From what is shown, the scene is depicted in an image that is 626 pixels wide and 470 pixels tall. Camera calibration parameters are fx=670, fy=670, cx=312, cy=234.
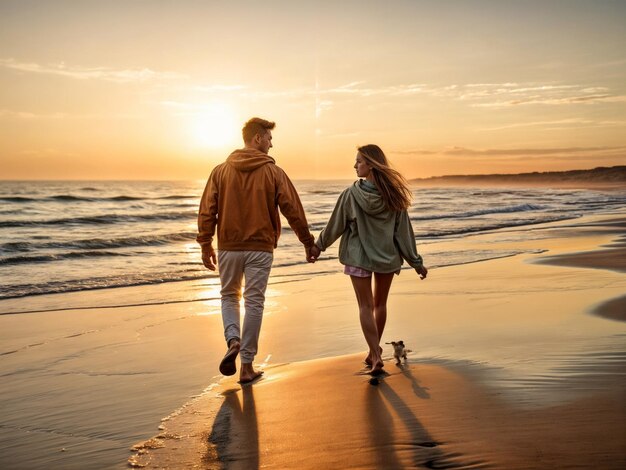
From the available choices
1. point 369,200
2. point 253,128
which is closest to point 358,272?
point 369,200

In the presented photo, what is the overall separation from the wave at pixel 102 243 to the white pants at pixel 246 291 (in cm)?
1632

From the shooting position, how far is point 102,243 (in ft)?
71.5

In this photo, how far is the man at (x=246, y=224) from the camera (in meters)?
5.64

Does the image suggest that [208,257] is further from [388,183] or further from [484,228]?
[484,228]

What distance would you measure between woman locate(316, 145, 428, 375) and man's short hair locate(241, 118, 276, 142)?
3.11 feet

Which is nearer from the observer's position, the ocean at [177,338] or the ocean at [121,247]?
the ocean at [177,338]

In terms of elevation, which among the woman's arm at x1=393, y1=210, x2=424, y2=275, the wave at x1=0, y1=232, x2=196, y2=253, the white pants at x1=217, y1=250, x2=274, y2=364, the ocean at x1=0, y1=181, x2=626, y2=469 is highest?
the woman's arm at x1=393, y1=210, x2=424, y2=275

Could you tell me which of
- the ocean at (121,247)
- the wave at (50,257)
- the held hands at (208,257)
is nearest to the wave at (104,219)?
the ocean at (121,247)

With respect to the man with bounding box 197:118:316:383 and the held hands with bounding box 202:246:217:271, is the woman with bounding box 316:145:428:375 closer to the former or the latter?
the man with bounding box 197:118:316:383

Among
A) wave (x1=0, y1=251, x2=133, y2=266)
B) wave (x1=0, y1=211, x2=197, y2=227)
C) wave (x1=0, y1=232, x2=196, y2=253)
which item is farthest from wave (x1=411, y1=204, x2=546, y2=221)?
wave (x1=0, y1=251, x2=133, y2=266)

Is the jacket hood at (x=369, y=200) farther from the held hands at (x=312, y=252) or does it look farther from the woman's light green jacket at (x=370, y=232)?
the held hands at (x=312, y=252)

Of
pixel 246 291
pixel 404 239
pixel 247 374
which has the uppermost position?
pixel 404 239

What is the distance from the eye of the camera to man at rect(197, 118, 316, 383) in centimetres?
564

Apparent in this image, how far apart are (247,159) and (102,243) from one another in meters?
17.3
